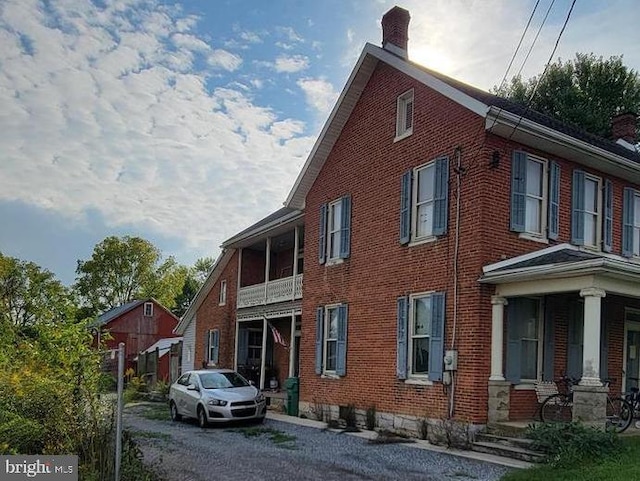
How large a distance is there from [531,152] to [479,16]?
473cm

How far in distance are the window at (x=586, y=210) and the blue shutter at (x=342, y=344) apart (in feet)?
20.1

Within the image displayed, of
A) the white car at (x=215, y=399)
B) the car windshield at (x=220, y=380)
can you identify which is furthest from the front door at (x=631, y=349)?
the car windshield at (x=220, y=380)

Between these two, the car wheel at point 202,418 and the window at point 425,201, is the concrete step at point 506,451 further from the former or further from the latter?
the car wheel at point 202,418

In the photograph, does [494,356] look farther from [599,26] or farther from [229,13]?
[229,13]

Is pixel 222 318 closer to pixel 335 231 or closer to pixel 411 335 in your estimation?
pixel 335 231

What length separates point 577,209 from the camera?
1527cm

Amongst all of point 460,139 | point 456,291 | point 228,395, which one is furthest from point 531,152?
point 228,395

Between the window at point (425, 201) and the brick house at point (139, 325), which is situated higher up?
the window at point (425, 201)

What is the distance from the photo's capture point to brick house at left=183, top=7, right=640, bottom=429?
1352cm

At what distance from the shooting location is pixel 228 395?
17.5 m

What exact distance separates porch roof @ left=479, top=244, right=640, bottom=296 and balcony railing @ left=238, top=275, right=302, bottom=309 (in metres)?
9.48

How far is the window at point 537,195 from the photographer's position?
47.1 feet

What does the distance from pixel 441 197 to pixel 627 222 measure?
5.12m

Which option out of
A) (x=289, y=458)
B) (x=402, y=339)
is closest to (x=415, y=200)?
(x=402, y=339)
